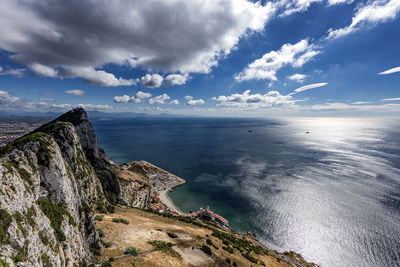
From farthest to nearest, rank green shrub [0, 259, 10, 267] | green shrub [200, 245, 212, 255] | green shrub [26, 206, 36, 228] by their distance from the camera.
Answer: green shrub [200, 245, 212, 255]
green shrub [26, 206, 36, 228]
green shrub [0, 259, 10, 267]

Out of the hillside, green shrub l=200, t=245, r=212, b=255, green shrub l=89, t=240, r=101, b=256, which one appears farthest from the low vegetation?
green shrub l=89, t=240, r=101, b=256

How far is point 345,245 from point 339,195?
36497 millimetres

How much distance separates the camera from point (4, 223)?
12148 millimetres

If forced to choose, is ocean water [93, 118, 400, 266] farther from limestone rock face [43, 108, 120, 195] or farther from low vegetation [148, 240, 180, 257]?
low vegetation [148, 240, 180, 257]

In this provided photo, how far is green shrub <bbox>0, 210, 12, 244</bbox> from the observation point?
11.5 meters

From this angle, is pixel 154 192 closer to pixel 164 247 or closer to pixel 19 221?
pixel 164 247

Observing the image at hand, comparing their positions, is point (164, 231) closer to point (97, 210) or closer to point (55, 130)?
point (97, 210)

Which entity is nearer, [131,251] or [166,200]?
[131,251]

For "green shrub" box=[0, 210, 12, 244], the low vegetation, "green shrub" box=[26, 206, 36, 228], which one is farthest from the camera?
the low vegetation

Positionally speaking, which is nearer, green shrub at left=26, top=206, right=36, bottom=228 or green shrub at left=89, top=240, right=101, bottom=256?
green shrub at left=26, top=206, right=36, bottom=228

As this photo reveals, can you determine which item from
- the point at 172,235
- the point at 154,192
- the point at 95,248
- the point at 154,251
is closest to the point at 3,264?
the point at 95,248

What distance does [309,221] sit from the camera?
6519 cm

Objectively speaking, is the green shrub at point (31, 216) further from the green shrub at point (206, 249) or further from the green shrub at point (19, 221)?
the green shrub at point (206, 249)

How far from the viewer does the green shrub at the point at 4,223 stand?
37.8ft
